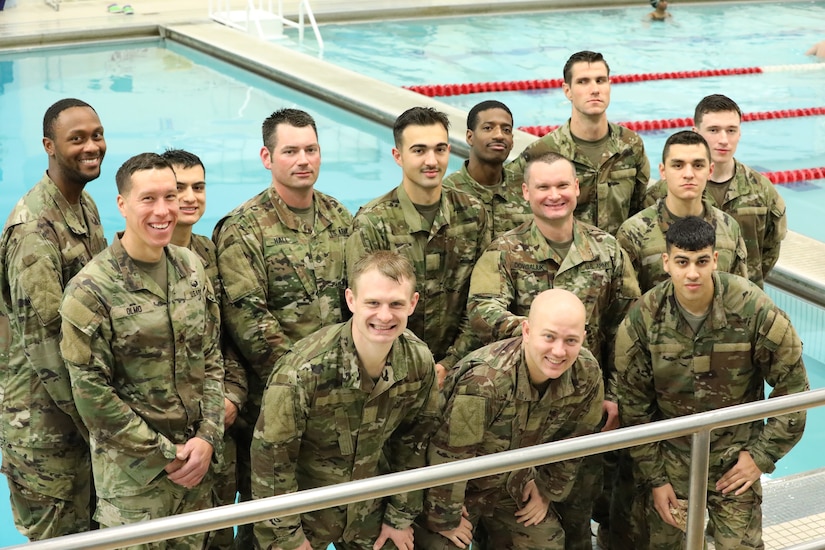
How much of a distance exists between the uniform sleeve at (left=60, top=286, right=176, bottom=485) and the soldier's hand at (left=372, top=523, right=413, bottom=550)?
79cm

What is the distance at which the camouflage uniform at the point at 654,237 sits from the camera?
4.26 m

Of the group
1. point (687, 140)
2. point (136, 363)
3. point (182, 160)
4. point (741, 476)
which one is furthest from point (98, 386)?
point (687, 140)

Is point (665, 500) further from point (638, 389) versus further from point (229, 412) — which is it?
point (229, 412)

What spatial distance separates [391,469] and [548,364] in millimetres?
687

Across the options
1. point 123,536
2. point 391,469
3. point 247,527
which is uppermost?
point 123,536

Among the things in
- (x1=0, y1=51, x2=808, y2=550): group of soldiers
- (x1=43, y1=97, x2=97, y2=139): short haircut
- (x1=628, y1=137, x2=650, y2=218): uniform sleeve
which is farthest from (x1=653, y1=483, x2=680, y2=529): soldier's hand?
(x1=43, y1=97, x2=97, y2=139): short haircut

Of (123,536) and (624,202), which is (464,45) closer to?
(624,202)

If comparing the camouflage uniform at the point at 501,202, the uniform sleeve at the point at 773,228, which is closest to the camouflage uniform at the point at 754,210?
the uniform sleeve at the point at 773,228

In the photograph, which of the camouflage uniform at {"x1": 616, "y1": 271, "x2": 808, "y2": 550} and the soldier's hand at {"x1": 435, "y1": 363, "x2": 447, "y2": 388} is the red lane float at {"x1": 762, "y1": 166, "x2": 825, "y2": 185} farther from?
the soldier's hand at {"x1": 435, "y1": 363, "x2": 447, "y2": 388}

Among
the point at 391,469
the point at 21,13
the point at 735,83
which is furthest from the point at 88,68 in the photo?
the point at 391,469

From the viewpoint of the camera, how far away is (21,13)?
16.1 metres

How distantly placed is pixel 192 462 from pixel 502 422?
1.04 meters

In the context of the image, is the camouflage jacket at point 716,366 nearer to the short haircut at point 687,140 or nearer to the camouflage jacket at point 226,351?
the short haircut at point 687,140

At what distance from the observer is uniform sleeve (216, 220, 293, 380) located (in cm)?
392
